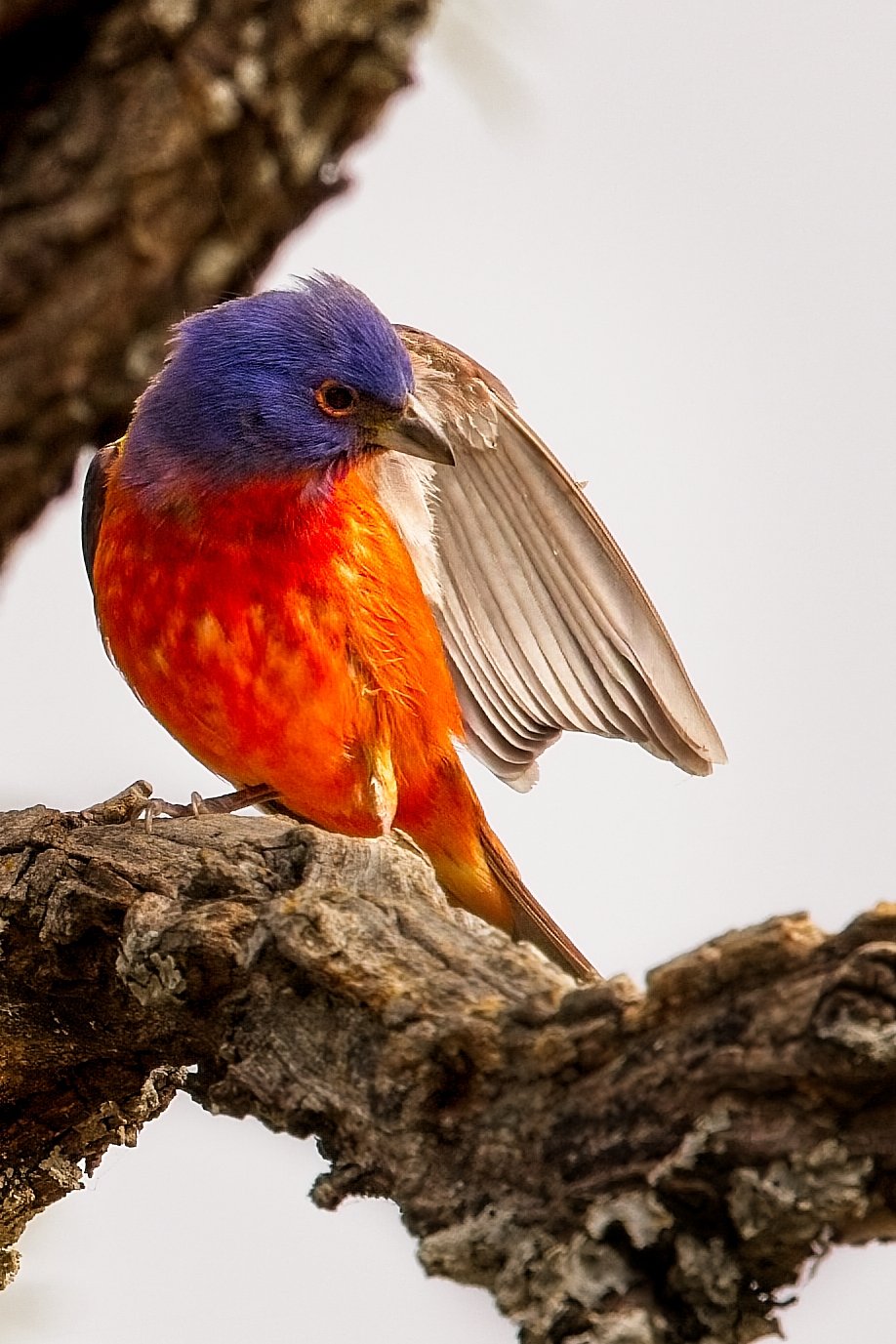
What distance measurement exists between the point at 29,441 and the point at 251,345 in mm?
1852

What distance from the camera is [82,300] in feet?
10.9

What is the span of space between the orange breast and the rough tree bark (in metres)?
1.45

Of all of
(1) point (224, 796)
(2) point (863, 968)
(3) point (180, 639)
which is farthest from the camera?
(1) point (224, 796)

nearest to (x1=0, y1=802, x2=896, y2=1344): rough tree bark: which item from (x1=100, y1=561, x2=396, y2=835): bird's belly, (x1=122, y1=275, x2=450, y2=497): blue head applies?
(x1=100, y1=561, x2=396, y2=835): bird's belly

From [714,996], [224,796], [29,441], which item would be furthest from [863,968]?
[224,796]

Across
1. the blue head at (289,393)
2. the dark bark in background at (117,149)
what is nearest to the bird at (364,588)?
the blue head at (289,393)

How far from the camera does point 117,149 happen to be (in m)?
3.28

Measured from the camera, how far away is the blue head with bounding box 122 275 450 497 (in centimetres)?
509

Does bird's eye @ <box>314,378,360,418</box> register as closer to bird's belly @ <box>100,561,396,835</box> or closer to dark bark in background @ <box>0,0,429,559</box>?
bird's belly @ <box>100,561,396,835</box>

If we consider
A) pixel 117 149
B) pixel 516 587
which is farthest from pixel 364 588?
pixel 117 149

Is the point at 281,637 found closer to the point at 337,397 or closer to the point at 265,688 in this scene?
the point at 265,688

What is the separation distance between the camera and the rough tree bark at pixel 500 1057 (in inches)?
80.0

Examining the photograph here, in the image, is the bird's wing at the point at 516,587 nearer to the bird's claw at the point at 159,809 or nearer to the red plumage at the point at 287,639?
the red plumage at the point at 287,639

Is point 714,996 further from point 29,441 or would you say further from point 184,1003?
point 29,441
